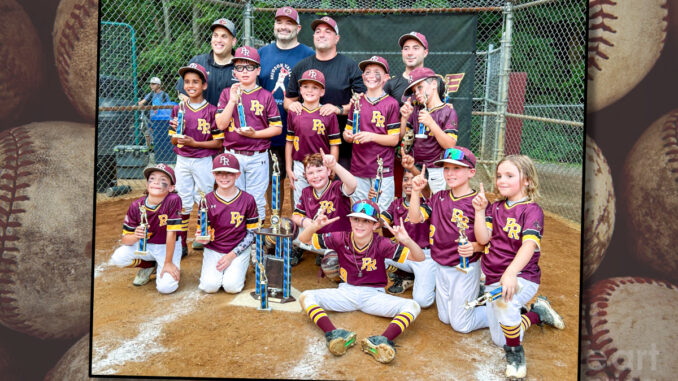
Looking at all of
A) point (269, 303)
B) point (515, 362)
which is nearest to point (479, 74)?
point (269, 303)

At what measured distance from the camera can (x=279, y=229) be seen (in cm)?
354

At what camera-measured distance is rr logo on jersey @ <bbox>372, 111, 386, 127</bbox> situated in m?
4.38

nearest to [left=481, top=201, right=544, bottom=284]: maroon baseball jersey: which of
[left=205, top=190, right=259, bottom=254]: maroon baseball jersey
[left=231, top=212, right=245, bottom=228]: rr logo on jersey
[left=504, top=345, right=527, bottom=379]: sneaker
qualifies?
[left=504, top=345, right=527, bottom=379]: sneaker

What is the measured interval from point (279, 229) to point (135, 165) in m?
5.68

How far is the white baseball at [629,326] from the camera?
6.06 ft

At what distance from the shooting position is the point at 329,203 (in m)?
4.13

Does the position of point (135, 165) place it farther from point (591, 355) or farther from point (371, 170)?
point (591, 355)

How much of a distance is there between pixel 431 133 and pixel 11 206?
10.4 feet

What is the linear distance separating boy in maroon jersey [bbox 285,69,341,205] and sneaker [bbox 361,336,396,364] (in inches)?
73.5

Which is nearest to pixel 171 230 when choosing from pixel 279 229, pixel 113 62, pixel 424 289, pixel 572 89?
pixel 279 229

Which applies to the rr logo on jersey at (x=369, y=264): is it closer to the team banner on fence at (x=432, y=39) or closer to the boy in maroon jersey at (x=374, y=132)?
the boy in maroon jersey at (x=374, y=132)

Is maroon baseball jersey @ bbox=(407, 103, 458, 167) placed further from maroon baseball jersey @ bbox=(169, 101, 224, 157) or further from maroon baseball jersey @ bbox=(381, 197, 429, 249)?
maroon baseball jersey @ bbox=(169, 101, 224, 157)

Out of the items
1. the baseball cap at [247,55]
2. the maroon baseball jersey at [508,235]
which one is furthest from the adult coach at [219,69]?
the maroon baseball jersey at [508,235]

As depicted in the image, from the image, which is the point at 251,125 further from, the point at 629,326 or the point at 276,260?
the point at 629,326
